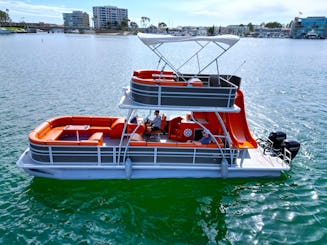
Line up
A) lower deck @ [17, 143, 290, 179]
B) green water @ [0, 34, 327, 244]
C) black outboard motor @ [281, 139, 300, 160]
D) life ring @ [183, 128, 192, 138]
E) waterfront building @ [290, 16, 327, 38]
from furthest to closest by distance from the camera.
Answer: waterfront building @ [290, 16, 327, 38] < black outboard motor @ [281, 139, 300, 160] < life ring @ [183, 128, 192, 138] < lower deck @ [17, 143, 290, 179] < green water @ [0, 34, 327, 244]

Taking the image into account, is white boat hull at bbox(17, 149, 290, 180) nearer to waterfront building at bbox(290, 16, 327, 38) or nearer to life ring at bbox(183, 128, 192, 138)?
life ring at bbox(183, 128, 192, 138)

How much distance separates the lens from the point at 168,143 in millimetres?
8820

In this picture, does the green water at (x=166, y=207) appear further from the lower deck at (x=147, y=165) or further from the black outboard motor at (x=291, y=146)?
the black outboard motor at (x=291, y=146)

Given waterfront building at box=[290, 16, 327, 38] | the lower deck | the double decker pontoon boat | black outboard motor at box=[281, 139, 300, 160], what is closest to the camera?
the double decker pontoon boat

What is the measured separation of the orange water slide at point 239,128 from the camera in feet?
29.9

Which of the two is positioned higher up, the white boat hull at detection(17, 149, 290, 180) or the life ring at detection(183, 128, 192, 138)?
the life ring at detection(183, 128, 192, 138)

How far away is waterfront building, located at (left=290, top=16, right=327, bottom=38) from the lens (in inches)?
5704

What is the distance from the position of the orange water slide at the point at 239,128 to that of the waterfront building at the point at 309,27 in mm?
163893

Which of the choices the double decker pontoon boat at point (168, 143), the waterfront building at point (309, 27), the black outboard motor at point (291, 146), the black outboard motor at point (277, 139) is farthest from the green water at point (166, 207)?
the waterfront building at point (309, 27)

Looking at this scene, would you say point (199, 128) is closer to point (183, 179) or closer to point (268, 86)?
point (183, 179)

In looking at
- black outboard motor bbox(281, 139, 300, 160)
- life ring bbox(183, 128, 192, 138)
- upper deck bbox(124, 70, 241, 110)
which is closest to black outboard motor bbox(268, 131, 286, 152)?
black outboard motor bbox(281, 139, 300, 160)

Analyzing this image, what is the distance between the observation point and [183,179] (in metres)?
9.45

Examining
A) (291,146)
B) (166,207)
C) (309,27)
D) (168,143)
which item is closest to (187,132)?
(168,143)

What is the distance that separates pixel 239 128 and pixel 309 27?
Result: 580 ft
